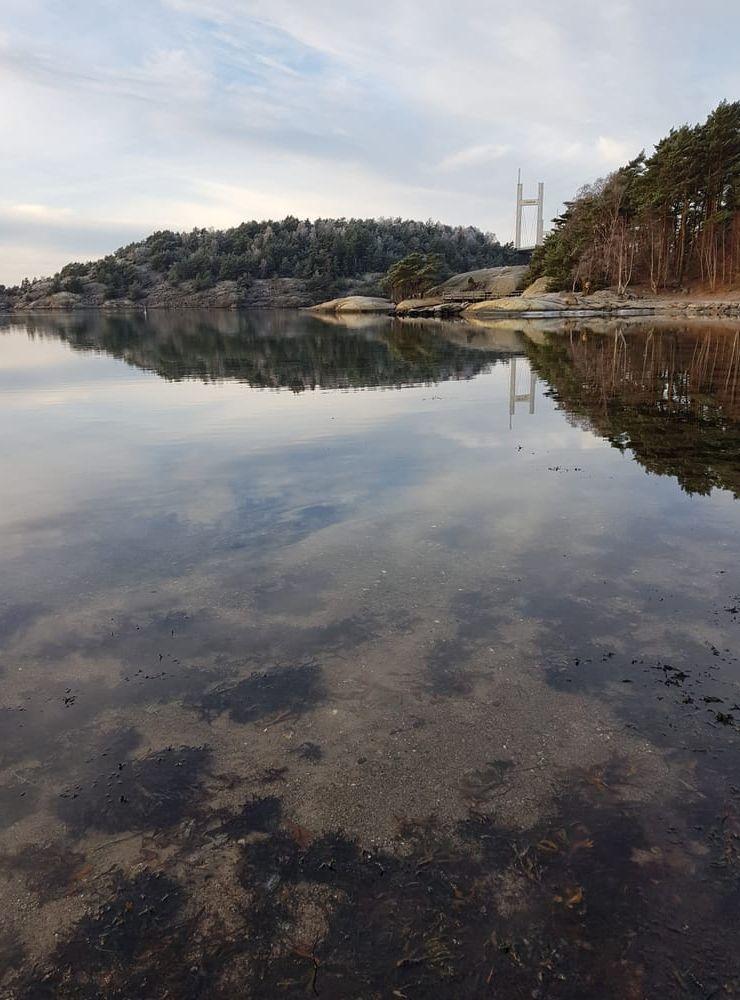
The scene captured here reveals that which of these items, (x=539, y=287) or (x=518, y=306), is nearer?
(x=518, y=306)

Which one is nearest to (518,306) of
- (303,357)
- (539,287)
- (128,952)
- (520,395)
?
(539,287)

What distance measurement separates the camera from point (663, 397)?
17750 mm

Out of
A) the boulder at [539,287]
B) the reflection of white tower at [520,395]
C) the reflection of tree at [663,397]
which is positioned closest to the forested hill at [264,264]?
the boulder at [539,287]

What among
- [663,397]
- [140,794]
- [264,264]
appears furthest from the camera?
[264,264]

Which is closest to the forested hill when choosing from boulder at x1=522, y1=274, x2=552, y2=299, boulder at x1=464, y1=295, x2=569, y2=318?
boulder at x1=522, y1=274, x2=552, y2=299

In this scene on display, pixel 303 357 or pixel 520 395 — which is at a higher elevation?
pixel 303 357

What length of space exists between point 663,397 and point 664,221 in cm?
6846

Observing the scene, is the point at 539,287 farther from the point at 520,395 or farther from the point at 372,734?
the point at 372,734

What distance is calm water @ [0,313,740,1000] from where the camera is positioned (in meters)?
3.09

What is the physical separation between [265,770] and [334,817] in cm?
66

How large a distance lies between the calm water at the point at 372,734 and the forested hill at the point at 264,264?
13059 centimetres

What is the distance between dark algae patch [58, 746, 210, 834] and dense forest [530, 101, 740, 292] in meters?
75.6

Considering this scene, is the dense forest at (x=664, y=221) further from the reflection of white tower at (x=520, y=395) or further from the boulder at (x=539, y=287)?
the reflection of white tower at (x=520, y=395)

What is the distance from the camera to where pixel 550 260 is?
82125mm
